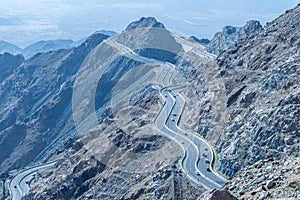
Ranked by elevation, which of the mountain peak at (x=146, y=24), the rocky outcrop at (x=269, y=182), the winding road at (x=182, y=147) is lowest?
the winding road at (x=182, y=147)

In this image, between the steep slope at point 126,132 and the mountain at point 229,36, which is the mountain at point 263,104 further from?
the mountain at point 229,36

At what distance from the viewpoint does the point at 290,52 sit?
183ft

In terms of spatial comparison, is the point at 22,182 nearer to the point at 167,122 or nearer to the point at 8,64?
the point at 167,122

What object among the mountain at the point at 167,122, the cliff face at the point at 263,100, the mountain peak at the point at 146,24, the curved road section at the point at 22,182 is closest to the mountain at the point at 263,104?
the cliff face at the point at 263,100

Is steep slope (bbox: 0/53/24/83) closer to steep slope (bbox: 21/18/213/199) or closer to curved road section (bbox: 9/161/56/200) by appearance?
steep slope (bbox: 21/18/213/199)

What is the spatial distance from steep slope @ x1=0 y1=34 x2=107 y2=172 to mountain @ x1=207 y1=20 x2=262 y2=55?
1400 inches

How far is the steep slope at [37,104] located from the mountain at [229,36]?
35.6 meters

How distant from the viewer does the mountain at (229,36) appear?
91.0 m

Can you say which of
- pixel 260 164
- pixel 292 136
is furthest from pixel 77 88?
pixel 260 164

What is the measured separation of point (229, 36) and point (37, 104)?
59005mm

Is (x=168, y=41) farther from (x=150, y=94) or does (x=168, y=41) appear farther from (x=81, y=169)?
(x=81, y=169)

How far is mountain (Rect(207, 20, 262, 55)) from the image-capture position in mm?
91044

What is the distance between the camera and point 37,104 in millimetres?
130625

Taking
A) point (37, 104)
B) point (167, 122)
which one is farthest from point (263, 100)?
point (37, 104)
